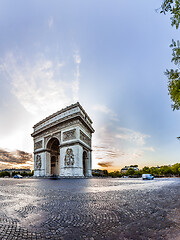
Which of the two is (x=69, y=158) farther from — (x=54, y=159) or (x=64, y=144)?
(x=54, y=159)

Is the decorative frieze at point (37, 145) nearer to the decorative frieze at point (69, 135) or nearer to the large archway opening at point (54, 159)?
the large archway opening at point (54, 159)

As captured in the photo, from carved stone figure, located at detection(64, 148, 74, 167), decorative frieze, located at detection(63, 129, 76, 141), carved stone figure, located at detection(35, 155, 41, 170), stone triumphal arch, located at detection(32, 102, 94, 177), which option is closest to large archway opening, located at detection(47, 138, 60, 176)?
stone triumphal arch, located at detection(32, 102, 94, 177)

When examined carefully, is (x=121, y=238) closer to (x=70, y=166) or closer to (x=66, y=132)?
(x=70, y=166)

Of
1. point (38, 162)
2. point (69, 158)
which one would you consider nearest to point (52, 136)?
point (69, 158)

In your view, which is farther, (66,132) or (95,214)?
(66,132)

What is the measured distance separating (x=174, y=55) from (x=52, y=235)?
838 centimetres

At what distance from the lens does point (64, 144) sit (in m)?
26.3

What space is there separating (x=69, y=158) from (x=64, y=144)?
2.49 meters

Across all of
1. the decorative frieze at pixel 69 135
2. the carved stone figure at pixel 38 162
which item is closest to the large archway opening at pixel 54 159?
the carved stone figure at pixel 38 162

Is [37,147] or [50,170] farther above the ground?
[37,147]

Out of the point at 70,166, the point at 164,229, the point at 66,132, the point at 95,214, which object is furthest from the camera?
the point at 66,132

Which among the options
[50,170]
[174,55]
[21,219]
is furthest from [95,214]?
[50,170]

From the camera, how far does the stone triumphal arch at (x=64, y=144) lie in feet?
81.3

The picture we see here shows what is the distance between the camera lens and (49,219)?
127 inches
